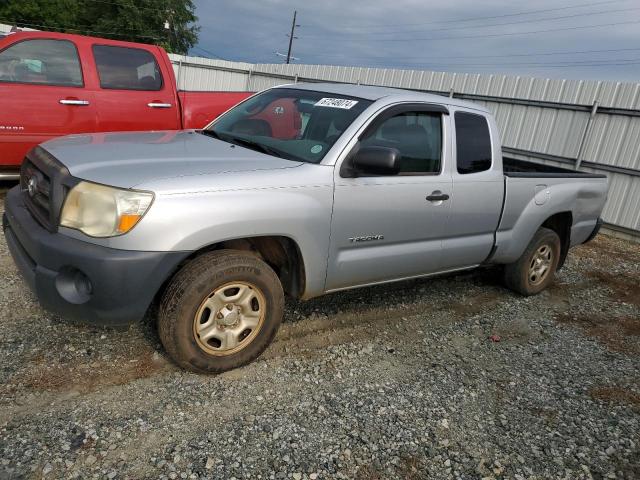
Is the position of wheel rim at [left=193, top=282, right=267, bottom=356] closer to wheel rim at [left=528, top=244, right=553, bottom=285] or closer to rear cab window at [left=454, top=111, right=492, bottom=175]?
rear cab window at [left=454, top=111, right=492, bottom=175]

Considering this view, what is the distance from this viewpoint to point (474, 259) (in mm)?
4316

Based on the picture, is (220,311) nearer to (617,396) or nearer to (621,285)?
(617,396)

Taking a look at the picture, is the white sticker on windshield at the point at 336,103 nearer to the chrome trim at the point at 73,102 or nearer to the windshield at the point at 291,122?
the windshield at the point at 291,122

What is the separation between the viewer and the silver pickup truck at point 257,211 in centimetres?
259

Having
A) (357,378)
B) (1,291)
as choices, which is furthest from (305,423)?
(1,291)

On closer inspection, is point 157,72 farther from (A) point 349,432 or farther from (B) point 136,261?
(A) point 349,432

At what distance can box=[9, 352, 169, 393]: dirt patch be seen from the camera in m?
2.77

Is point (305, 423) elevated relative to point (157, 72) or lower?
lower

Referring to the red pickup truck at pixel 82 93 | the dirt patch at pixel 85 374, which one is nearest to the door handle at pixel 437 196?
the dirt patch at pixel 85 374

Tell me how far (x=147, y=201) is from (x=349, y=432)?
5.38 feet

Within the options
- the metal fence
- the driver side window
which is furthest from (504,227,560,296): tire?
the metal fence

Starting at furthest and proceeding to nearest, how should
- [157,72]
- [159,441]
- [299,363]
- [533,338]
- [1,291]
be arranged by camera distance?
[157,72]
[533,338]
[1,291]
[299,363]
[159,441]

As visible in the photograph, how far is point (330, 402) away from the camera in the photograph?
2.94 meters

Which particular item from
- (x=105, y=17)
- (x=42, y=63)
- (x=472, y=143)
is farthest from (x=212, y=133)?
(x=105, y=17)
